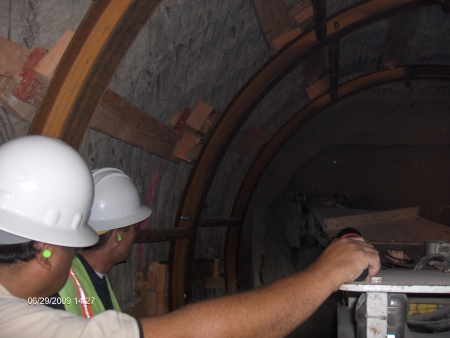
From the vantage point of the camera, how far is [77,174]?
71.5 inches

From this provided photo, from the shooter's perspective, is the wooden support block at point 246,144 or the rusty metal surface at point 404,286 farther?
the wooden support block at point 246,144

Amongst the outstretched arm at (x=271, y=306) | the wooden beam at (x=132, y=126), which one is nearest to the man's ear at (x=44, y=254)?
the outstretched arm at (x=271, y=306)

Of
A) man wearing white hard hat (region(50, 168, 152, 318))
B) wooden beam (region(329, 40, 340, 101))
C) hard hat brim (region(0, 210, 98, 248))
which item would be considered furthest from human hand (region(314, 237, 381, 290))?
wooden beam (region(329, 40, 340, 101))

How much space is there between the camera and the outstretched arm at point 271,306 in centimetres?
149

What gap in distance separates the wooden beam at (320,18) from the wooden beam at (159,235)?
90.5 inches

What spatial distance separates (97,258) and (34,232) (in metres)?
0.99

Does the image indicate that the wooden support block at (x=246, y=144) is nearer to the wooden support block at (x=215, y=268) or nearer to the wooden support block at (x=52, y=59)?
the wooden support block at (x=215, y=268)

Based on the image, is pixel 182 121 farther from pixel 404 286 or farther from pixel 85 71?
pixel 404 286

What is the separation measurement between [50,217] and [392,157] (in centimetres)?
788

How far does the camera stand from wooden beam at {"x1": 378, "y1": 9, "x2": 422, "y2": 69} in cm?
502

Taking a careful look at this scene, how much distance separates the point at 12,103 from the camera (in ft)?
7.27

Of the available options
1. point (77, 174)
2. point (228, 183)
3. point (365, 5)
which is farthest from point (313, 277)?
point (228, 183)

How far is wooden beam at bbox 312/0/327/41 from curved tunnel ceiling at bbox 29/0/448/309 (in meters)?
0.11

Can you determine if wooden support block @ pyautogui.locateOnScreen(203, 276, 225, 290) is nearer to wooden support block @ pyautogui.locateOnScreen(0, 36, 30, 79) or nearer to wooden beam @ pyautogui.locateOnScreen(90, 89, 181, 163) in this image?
wooden beam @ pyautogui.locateOnScreen(90, 89, 181, 163)
